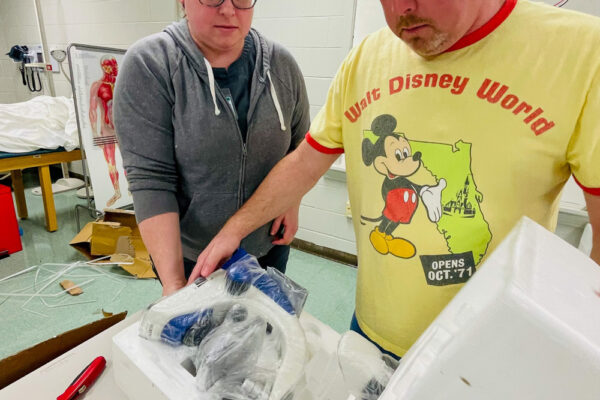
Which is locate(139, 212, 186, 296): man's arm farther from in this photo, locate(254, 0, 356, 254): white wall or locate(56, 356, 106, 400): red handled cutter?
locate(254, 0, 356, 254): white wall

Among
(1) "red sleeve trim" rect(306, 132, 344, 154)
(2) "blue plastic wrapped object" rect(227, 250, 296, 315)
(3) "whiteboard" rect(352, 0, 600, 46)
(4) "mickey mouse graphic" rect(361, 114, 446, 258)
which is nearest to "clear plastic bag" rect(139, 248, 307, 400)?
(2) "blue plastic wrapped object" rect(227, 250, 296, 315)

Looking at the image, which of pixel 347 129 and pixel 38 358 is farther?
pixel 347 129

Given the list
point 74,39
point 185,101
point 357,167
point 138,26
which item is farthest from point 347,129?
point 74,39

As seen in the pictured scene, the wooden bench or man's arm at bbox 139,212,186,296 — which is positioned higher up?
man's arm at bbox 139,212,186,296

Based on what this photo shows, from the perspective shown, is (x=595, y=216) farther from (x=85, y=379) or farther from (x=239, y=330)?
(x=85, y=379)

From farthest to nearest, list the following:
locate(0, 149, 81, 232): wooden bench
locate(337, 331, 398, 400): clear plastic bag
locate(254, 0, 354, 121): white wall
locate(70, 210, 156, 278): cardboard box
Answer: locate(0, 149, 81, 232): wooden bench
locate(70, 210, 156, 278): cardboard box
locate(254, 0, 354, 121): white wall
locate(337, 331, 398, 400): clear plastic bag

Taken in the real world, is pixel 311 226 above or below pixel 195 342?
below

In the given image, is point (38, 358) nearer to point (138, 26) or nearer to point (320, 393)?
point (320, 393)

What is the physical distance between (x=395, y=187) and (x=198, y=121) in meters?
0.51

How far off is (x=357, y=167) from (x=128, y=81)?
57 cm

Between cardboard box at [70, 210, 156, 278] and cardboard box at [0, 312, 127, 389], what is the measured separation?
5.33 ft

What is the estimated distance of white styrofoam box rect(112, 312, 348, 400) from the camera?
1.50 ft

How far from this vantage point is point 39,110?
282 cm

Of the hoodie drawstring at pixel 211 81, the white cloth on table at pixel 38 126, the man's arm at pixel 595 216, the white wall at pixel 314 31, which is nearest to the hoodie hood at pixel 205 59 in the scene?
the hoodie drawstring at pixel 211 81
